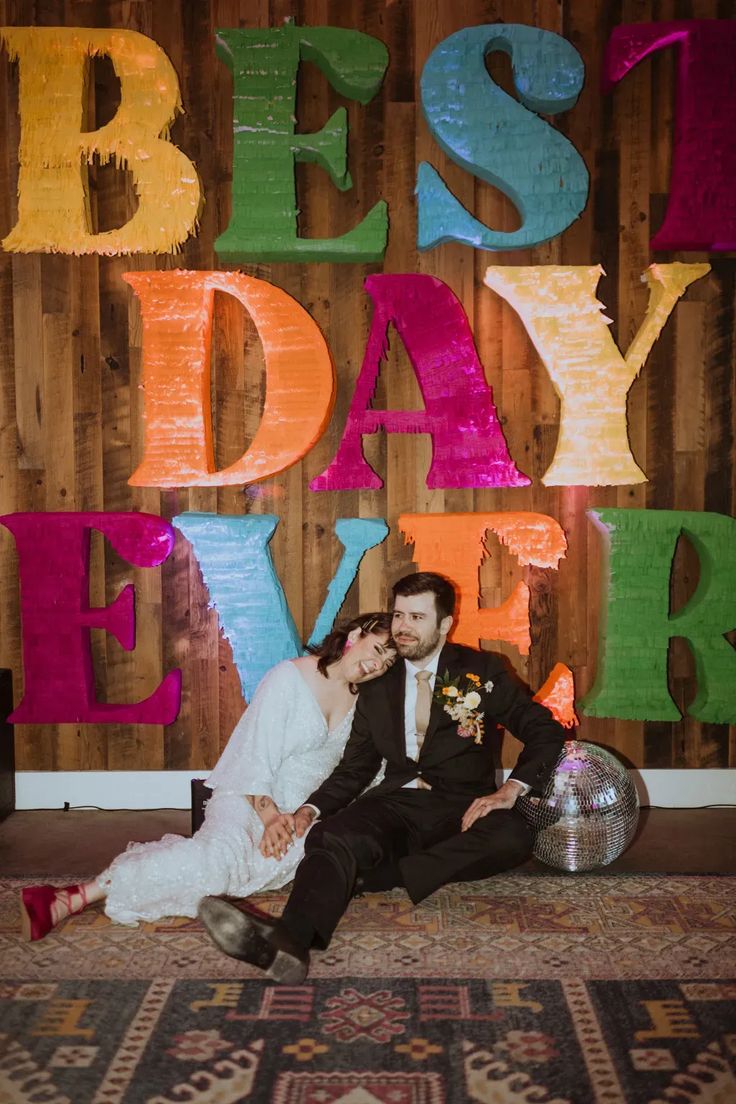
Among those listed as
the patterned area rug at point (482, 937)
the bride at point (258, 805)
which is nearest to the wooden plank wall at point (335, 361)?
the bride at point (258, 805)

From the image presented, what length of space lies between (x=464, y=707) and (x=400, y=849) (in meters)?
0.50

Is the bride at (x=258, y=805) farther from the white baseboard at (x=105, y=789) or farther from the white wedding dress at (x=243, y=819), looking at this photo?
the white baseboard at (x=105, y=789)

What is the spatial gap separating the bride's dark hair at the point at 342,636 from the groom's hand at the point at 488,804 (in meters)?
0.60

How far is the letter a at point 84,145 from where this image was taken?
3732 millimetres

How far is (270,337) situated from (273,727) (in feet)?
5.20

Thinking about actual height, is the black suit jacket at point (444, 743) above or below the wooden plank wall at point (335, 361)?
below

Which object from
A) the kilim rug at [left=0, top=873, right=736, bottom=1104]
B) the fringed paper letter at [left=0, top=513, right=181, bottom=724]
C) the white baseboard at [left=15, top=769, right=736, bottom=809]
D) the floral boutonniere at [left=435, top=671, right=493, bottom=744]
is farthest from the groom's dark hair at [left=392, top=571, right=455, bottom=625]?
the white baseboard at [left=15, top=769, right=736, bottom=809]

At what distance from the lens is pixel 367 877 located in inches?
117

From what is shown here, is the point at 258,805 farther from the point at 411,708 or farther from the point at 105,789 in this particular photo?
the point at 105,789

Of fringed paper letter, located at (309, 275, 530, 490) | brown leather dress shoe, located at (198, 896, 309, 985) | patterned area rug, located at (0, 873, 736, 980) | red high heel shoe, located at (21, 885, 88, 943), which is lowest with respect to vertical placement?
patterned area rug, located at (0, 873, 736, 980)

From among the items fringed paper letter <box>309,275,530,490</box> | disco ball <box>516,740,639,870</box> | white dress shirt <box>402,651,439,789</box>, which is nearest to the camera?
disco ball <box>516,740,639,870</box>

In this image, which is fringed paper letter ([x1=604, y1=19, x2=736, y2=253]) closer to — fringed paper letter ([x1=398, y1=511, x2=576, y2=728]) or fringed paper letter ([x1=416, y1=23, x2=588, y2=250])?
fringed paper letter ([x1=416, y1=23, x2=588, y2=250])

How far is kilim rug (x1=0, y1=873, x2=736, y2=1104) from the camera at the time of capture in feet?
6.86

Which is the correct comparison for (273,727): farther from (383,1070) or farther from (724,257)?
(724,257)
